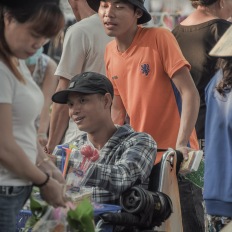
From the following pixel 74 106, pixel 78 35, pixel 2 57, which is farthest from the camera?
pixel 78 35

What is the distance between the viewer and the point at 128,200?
5207mm

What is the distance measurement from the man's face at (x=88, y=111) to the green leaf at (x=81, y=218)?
1330 millimetres

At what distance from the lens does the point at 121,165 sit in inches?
213

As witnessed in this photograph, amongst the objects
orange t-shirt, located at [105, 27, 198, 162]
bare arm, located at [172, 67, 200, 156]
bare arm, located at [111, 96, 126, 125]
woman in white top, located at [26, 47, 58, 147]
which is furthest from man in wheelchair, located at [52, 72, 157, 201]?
woman in white top, located at [26, 47, 58, 147]

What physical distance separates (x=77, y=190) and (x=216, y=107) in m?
0.83

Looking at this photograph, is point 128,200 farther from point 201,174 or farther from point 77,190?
point 201,174

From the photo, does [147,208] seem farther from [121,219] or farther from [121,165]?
[121,165]

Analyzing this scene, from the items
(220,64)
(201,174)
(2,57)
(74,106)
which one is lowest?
(201,174)

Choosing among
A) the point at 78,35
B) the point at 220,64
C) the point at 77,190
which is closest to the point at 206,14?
the point at 78,35

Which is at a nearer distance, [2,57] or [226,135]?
[2,57]

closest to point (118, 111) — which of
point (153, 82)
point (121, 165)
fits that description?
point (153, 82)

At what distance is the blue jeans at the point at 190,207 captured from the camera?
6.42m

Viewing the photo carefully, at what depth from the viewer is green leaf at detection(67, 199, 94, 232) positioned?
14.5ft

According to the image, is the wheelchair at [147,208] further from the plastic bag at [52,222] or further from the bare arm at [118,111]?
the bare arm at [118,111]
